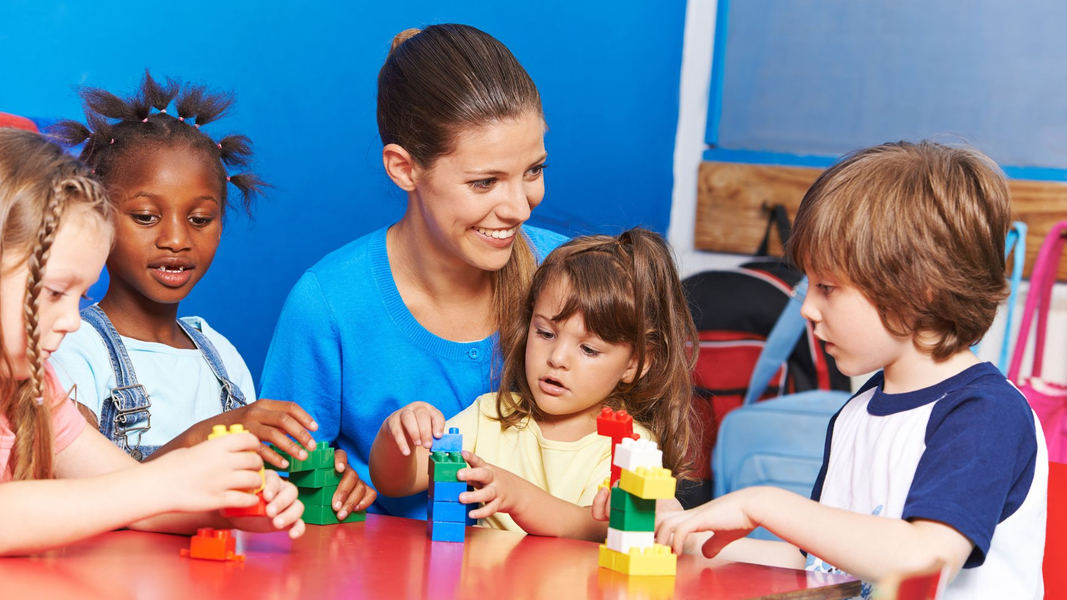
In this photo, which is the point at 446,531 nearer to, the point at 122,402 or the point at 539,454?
the point at 539,454

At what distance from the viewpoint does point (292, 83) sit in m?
2.11

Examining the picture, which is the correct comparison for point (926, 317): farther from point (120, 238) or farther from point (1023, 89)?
point (1023, 89)

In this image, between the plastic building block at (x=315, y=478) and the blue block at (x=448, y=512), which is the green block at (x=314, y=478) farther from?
the blue block at (x=448, y=512)

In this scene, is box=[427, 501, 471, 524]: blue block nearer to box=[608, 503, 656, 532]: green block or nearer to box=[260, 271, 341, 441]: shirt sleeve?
box=[608, 503, 656, 532]: green block

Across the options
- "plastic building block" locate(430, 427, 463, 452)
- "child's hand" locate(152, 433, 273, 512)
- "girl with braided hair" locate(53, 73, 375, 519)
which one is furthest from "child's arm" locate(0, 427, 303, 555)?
"girl with braided hair" locate(53, 73, 375, 519)

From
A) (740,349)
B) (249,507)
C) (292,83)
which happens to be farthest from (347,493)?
(740,349)

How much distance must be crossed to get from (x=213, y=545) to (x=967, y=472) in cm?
77

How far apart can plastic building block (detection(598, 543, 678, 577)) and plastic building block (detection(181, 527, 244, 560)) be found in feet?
1.27

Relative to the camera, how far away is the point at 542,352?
5.09ft

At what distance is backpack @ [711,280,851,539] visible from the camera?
103 inches

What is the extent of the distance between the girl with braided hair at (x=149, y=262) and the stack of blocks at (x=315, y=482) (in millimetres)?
382

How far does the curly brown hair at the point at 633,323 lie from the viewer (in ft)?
5.05

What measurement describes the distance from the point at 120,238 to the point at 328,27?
30.9 inches

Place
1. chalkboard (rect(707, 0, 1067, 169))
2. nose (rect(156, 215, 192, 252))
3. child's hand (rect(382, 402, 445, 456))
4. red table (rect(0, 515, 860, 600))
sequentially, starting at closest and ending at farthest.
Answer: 1. red table (rect(0, 515, 860, 600))
2. child's hand (rect(382, 402, 445, 456))
3. nose (rect(156, 215, 192, 252))
4. chalkboard (rect(707, 0, 1067, 169))
